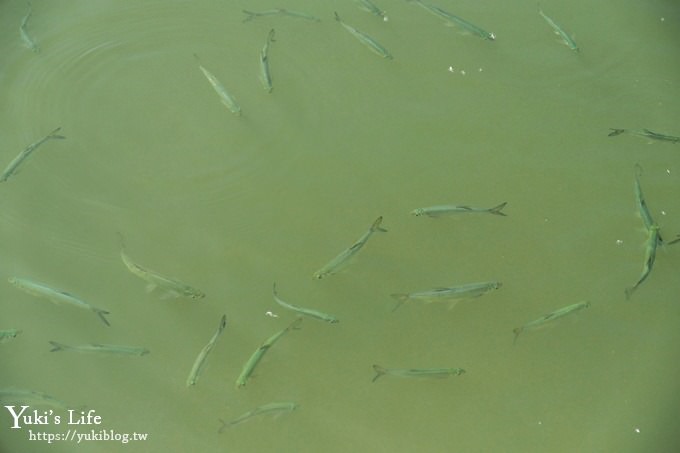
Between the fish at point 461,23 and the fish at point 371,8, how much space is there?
0.60ft

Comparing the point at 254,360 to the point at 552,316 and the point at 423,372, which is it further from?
the point at 552,316

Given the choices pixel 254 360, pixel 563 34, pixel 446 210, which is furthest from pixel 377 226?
pixel 563 34

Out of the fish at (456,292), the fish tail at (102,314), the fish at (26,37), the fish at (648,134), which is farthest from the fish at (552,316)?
the fish at (26,37)

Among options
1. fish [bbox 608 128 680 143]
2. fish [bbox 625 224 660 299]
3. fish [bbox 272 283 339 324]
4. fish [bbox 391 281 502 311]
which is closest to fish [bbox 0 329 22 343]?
fish [bbox 272 283 339 324]

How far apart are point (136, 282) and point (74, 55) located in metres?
1.16

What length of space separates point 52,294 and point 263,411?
85 centimetres

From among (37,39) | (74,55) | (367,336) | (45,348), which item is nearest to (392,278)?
(367,336)

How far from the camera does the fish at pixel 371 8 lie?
2.83m

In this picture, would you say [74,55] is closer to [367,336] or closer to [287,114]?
[287,114]

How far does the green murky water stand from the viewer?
7.26 ft

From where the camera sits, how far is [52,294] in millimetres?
2242

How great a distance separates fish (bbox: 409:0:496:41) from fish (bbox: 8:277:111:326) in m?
1.87

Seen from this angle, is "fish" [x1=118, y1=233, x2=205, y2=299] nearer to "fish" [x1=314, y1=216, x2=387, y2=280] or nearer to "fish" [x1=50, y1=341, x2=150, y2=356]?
"fish" [x1=50, y1=341, x2=150, y2=356]

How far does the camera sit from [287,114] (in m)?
2.68
